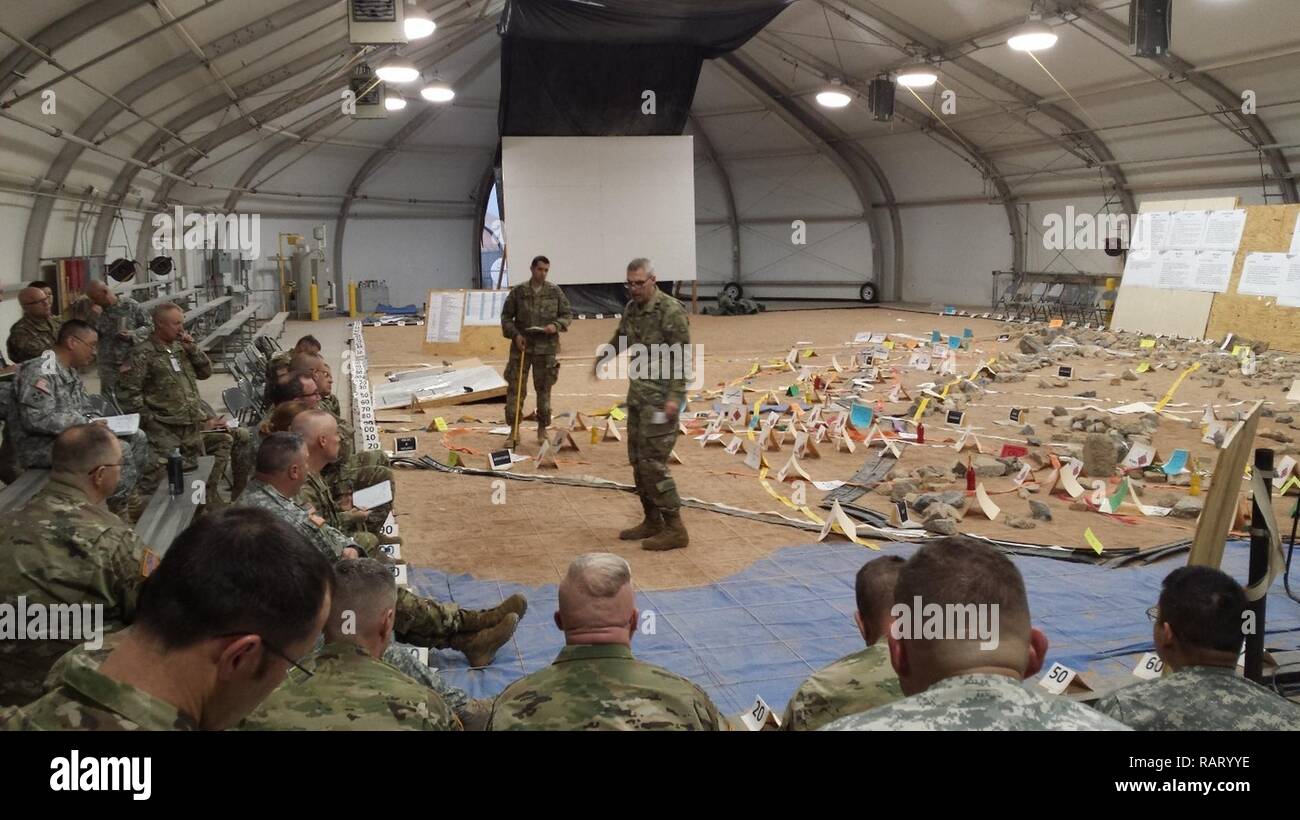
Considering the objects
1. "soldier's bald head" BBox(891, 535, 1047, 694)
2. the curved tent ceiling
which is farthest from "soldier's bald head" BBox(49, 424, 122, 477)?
the curved tent ceiling

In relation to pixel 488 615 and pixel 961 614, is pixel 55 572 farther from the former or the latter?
pixel 961 614

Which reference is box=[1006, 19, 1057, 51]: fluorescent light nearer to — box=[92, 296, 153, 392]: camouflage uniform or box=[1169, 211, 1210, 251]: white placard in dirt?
box=[1169, 211, 1210, 251]: white placard in dirt

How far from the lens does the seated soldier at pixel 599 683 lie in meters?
2.19

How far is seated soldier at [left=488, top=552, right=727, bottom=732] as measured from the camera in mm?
2193

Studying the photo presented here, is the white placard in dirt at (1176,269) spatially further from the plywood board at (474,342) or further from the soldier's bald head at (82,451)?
the soldier's bald head at (82,451)

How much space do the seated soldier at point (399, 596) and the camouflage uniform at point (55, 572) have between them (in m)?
0.52

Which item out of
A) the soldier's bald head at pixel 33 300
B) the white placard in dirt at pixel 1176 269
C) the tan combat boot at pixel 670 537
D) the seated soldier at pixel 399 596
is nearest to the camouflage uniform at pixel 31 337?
the soldier's bald head at pixel 33 300

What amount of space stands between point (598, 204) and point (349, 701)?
62.7 feet

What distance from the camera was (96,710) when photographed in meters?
1.49

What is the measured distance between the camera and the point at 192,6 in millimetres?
10664

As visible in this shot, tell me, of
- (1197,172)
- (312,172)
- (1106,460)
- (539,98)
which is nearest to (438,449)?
(1106,460)

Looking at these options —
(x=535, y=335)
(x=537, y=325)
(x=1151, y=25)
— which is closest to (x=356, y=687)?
(x=535, y=335)

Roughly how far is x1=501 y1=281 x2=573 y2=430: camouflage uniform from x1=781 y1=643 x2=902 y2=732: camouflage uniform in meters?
7.08
